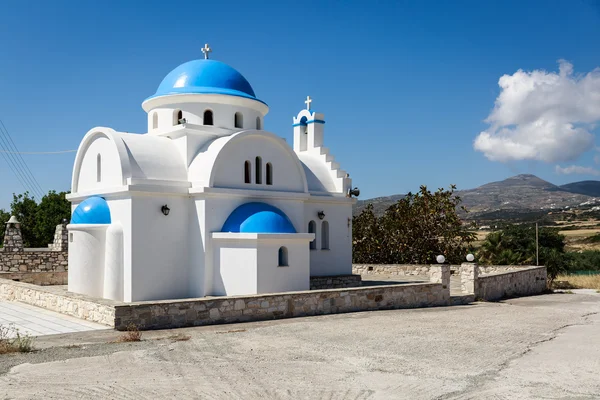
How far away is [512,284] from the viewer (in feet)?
69.0

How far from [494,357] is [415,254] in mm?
18639

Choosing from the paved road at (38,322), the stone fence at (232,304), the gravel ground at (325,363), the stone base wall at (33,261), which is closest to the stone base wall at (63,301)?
the stone fence at (232,304)

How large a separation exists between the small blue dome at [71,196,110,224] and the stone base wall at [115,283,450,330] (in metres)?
4.90

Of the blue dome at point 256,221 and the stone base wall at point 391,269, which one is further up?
the blue dome at point 256,221

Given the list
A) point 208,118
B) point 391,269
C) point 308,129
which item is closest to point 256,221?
point 208,118

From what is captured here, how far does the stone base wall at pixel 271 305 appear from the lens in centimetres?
1210

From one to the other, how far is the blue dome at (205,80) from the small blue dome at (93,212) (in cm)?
401

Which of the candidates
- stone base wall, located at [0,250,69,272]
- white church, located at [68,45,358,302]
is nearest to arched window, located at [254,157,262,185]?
white church, located at [68,45,358,302]

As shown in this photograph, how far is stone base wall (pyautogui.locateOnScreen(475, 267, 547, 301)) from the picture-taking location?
19047mm

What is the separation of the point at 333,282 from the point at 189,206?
19.6 feet

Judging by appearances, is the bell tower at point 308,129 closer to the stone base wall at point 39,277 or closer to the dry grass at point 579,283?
the stone base wall at point 39,277

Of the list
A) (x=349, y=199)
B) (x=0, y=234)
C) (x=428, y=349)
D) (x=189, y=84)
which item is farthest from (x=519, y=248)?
(x=0, y=234)

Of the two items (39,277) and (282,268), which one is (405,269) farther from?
(39,277)

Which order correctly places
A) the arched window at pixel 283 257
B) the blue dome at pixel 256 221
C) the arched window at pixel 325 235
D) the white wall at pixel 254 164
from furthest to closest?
the arched window at pixel 325 235, the white wall at pixel 254 164, the arched window at pixel 283 257, the blue dome at pixel 256 221
